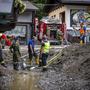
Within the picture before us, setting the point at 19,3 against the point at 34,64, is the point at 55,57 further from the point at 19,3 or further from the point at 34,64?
the point at 19,3

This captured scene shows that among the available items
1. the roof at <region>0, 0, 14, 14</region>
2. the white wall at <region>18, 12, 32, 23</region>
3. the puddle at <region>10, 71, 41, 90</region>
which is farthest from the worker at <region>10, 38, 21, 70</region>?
the roof at <region>0, 0, 14, 14</region>

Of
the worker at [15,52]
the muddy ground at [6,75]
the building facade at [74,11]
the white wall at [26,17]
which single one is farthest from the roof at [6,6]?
the building facade at [74,11]

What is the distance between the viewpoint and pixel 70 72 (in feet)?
79.2

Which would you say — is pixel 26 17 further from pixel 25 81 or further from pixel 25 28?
pixel 25 81

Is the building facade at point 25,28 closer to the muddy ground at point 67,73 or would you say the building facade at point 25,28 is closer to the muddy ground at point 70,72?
the muddy ground at point 67,73

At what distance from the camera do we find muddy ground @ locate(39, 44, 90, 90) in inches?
778

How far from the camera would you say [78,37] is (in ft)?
129

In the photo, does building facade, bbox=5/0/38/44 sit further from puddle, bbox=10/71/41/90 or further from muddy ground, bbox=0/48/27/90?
puddle, bbox=10/71/41/90

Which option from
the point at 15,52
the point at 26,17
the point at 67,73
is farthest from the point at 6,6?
the point at 26,17

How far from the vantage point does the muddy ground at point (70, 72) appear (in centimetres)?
1977

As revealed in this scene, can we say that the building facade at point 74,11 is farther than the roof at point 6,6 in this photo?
Yes

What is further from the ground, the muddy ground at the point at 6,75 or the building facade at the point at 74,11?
the building facade at the point at 74,11

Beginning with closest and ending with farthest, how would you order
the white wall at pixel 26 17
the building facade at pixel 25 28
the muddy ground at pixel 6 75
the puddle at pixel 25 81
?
the puddle at pixel 25 81
the muddy ground at pixel 6 75
the building facade at pixel 25 28
the white wall at pixel 26 17

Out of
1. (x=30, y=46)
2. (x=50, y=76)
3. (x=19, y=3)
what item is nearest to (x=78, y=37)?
(x=30, y=46)
